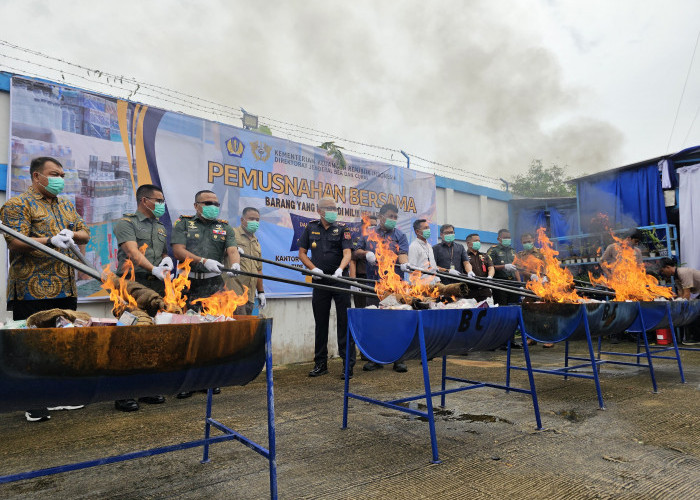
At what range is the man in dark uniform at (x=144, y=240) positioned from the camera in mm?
4215

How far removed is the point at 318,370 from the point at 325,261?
1.43 meters

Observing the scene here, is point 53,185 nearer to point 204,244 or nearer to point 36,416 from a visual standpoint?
point 204,244

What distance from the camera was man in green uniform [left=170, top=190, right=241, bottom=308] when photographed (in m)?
4.61

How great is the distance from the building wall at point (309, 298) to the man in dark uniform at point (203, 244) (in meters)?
1.44

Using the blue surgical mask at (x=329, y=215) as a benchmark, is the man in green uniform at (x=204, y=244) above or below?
below

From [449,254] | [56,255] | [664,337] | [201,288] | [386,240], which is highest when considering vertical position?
[386,240]

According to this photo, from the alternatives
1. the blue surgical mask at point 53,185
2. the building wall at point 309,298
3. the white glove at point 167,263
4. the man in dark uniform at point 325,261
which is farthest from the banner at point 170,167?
the white glove at point 167,263

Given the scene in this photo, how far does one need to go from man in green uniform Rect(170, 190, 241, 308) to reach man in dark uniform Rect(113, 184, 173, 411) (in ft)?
0.67

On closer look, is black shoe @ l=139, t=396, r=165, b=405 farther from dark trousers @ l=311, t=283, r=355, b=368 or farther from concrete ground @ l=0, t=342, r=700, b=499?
dark trousers @ l=311, t=283, r=355, b=368

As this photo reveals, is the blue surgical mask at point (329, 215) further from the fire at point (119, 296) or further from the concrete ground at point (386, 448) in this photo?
the fire at point (119, 296)

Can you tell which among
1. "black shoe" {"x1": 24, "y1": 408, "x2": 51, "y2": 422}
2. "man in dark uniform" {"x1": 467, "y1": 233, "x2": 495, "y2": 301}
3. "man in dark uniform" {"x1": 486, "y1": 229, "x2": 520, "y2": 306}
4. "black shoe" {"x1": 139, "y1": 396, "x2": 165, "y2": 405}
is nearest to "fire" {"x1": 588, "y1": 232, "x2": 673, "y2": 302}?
"man in dark uniform" {"x1": 486, "y1": 229, "x2": 520, "y2": 306}

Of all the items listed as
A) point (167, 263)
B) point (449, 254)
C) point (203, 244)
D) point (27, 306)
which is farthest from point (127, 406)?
point (449, 254)

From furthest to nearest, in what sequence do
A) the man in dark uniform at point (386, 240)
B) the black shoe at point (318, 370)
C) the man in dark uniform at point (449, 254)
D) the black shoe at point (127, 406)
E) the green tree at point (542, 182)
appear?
1. the green tree at point (542, 182)
2. the man in dark uniform at point (449, 254)
3. the man in dark uniform at point (386, 240)
4. the black shoe at point (318, 370)
5. the black shoe at point (127, 406)

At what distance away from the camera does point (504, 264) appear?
8625mm
